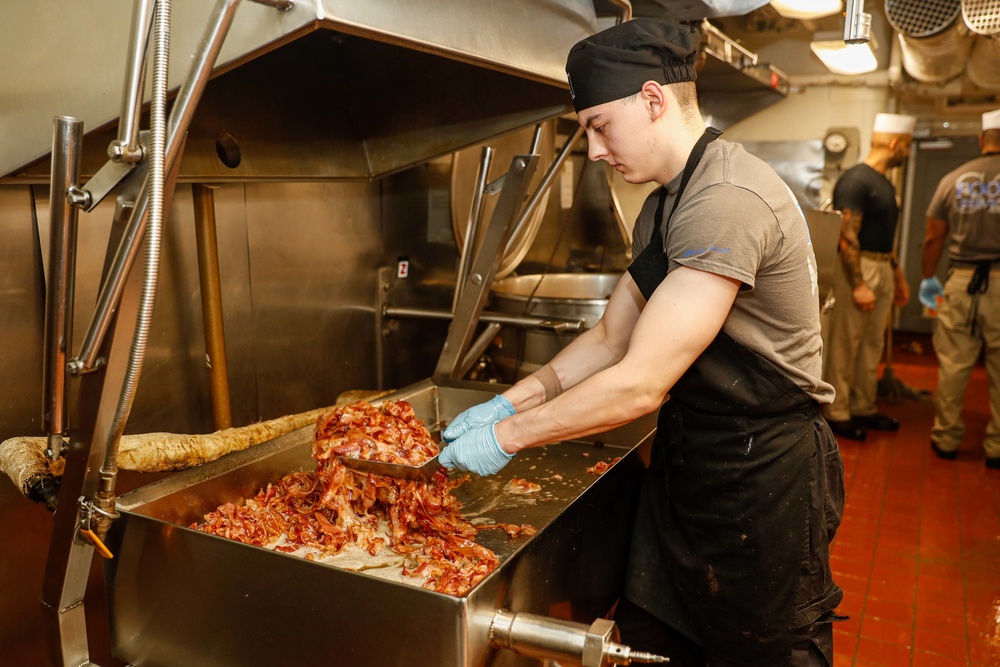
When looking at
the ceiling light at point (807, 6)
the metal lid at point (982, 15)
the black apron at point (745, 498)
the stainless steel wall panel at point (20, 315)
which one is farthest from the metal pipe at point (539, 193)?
the metal lid at point (982, 15)

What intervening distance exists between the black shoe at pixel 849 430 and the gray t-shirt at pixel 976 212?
128cm

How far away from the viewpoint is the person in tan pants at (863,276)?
5188 mm

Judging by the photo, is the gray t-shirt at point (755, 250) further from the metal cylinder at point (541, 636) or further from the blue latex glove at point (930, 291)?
the blue latex glove at point (930, 291)

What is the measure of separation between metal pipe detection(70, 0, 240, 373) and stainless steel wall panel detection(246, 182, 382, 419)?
124cm

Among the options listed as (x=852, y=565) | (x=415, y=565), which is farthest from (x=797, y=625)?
(x=852, y=565)

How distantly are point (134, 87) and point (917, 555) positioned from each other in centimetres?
377

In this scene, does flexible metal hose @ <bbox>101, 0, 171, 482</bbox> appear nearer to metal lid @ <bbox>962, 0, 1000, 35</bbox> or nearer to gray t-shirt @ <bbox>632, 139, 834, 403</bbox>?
gray t-shirt @ <bbox>632, 139, 834, 403</bbox>

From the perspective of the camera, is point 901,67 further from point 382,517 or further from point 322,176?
point 382,517

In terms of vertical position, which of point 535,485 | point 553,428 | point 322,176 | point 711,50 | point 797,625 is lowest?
point 797,625

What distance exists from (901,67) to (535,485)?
5.97 metres

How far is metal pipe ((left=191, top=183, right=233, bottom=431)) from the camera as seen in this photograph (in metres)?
2.21

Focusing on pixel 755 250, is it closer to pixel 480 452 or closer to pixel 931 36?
pixel 480 452

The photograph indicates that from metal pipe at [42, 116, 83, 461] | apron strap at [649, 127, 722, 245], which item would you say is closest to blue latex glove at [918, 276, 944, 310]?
apron strap at [649, 127, 722, 245]

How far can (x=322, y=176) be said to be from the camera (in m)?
2.41
